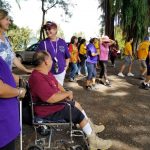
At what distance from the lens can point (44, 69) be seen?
4.92 metres

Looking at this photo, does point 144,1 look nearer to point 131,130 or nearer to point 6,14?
point 131,130

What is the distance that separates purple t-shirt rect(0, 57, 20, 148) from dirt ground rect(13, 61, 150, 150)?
2799 millimetres

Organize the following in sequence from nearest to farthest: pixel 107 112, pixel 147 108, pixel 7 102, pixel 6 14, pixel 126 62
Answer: pixel 7 102, pixel 6 14, pixel 107 112, pixel 147 108, pixel 126 62

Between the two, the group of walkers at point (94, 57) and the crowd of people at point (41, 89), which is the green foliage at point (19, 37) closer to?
the group of walkers at point (94, 57)

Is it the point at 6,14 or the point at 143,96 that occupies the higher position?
the point at 6,14

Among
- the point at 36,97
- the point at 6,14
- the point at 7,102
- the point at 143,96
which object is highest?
the point at 6,14

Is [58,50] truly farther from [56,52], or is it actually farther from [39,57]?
[39,57]

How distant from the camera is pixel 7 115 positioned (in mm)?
2951

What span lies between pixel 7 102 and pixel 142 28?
23914 millimetres

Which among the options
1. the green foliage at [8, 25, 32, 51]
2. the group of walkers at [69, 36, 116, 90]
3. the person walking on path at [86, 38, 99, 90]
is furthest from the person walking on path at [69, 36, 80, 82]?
the green foliage at [8, 25, 32, 51]

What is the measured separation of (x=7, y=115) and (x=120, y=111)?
5.44 metres

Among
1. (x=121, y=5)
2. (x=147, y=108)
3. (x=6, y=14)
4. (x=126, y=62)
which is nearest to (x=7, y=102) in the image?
(x=6, y=14)

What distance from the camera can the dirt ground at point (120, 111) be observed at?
6105 millimetres

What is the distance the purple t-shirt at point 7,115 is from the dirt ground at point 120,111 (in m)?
2.80
